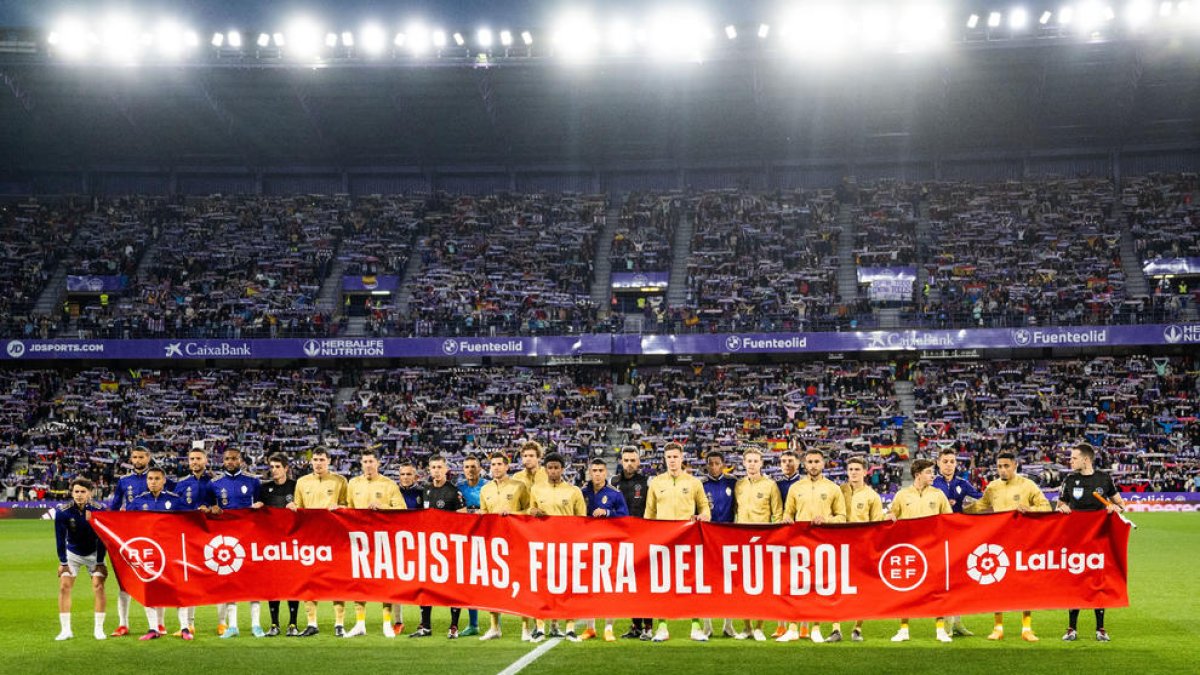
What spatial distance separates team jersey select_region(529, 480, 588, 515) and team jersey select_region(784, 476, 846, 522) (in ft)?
8.06

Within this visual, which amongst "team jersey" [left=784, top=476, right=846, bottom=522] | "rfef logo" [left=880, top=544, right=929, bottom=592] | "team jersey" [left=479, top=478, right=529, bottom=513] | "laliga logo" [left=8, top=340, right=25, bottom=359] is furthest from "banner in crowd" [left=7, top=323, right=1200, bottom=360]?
"rfef logo" [left=880, top=544, right=929, bottom=592]

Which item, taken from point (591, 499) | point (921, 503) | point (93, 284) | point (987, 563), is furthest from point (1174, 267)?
point (93, 284)

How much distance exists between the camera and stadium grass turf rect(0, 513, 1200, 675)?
11039 mm

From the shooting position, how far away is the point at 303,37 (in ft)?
132

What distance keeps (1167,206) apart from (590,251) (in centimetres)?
2420

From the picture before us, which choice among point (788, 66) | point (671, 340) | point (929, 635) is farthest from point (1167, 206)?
point (929, 635)

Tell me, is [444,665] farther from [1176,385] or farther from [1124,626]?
[1176,385]

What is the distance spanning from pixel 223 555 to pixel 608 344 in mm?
28950

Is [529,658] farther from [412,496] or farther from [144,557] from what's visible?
[144,557]

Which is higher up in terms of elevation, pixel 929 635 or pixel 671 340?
pixel 671 340

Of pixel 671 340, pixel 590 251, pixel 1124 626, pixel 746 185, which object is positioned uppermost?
pixel 746 185

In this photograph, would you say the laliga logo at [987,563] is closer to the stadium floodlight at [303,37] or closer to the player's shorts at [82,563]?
the player's shorts at [82,563]

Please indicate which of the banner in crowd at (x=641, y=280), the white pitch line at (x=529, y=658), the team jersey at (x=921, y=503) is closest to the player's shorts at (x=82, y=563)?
the white pitch line at (x=529, y=658)

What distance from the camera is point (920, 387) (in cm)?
4034
